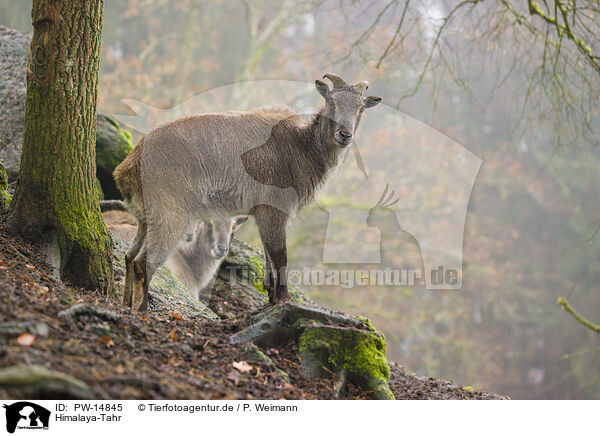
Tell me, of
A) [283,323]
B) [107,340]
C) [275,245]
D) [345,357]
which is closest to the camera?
[107,340]

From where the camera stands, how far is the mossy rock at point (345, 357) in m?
3.93

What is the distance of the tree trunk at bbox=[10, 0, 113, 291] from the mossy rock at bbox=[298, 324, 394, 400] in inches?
74.3

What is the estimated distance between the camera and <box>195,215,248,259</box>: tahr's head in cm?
737

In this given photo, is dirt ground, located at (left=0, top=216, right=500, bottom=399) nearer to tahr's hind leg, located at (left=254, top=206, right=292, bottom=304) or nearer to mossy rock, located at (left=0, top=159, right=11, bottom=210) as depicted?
mossy rock, located at (left=0, top=159, right=11, bottom=210)

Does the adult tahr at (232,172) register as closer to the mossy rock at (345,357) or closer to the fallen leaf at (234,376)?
the mossy rock at (345,357)

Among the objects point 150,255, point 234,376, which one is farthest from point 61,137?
point 234,376

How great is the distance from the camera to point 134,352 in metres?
3.38

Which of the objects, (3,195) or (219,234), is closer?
(3,195)

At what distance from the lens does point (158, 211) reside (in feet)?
16.0

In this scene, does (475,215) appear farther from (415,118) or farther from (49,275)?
(49,275)

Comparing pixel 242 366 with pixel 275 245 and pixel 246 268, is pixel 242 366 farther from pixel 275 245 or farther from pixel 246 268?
pixel 246 268

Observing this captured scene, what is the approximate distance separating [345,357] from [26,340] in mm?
2070

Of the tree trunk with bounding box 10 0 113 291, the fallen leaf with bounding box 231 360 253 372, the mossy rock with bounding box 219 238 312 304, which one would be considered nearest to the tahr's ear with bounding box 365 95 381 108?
the tree trunk with bounding box 10 0 113 291
